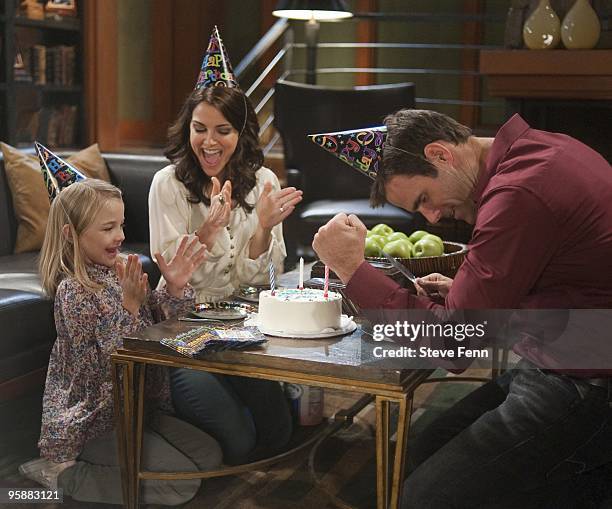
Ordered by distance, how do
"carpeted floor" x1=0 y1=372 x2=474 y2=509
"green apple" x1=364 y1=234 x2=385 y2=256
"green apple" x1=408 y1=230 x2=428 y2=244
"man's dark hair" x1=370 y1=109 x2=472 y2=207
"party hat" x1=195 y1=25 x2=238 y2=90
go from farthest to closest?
"party hat" x1=195 y1=25 x2=238 y2=90
"green apple" x1=408 y1=230 x2=428 y2=244
"green apple" x1=364 y1=234 x2=385 y2=256
"carpeted floor" x1=0 y1=372 x2=474 y2=509
"man's dark hair" x1=370 y1=109 x2=472 y2=207

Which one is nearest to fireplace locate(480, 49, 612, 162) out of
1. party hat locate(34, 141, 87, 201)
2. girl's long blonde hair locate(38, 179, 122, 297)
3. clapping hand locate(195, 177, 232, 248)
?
clapping hand locate(195, 177, 232, 248)

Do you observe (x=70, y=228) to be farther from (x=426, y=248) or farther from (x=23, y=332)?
(x=426, y=248)

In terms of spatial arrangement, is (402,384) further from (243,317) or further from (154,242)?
(154,242)

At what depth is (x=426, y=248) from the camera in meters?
2.30

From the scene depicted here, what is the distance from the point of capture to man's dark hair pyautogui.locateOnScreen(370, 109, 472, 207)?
5.66ft

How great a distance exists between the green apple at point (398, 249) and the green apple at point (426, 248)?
1.4 inches

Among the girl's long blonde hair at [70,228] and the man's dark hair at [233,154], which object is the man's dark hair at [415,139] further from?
the man's dark hair at [233,154]

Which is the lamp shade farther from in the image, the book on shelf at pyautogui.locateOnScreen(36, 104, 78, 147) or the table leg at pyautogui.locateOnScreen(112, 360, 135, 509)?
the table leg at pyautogui.locateOnScreen(112, 360, 135, 509)

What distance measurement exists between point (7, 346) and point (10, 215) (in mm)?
881

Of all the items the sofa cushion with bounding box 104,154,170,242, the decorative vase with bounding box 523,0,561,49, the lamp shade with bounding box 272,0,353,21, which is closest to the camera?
the sofa cushion with bounding box 104,154,170,242

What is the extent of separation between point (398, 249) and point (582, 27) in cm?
230

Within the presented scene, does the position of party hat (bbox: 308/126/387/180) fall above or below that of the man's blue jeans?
above

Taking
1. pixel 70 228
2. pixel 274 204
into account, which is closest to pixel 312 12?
pixel 274 204

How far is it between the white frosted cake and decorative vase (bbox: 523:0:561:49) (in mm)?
2701
